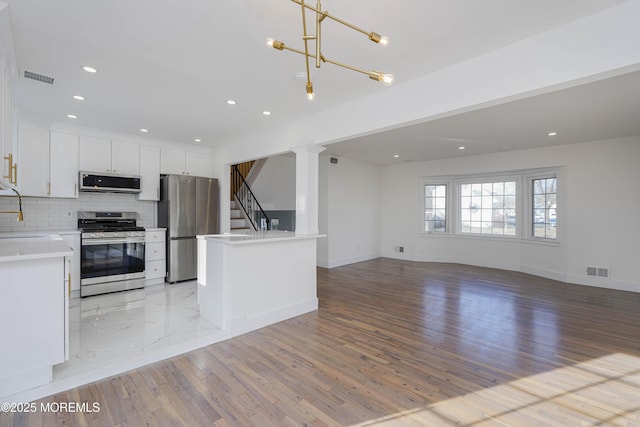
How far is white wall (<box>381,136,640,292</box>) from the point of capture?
4918 millimetres

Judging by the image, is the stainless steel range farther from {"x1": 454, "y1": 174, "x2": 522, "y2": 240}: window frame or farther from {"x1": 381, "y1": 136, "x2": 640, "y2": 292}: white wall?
{"x1": 454, "y1": 174, "x2": 522, "y2": 240}: window frame

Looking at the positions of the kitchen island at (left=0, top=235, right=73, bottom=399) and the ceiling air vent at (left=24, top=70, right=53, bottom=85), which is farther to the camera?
the ceiling air vent at (left=24, top=70, right=53, bottom=85)

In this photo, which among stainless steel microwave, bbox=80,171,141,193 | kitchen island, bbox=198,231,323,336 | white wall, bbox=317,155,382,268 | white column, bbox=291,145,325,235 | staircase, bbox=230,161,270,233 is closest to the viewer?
kitchen island, bbox=198,231,323,336

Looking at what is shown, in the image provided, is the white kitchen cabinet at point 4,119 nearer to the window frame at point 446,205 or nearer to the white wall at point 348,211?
the white wall at point 348,211

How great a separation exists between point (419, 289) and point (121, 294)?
4.70 m

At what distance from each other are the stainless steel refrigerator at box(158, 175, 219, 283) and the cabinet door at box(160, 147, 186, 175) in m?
0.19

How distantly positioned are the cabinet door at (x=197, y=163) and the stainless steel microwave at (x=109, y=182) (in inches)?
36.5

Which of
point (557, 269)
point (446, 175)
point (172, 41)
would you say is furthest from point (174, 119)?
point (557, 269)

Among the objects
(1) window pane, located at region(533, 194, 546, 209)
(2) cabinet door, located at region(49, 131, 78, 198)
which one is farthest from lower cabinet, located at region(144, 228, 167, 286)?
(1) window pane, located at region(533, 194, 546, 209)

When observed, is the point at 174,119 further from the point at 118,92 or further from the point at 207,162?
the point at 207,162

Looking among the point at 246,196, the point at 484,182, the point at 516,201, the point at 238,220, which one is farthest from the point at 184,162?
the point at 516,201

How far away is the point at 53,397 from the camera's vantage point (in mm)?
2107

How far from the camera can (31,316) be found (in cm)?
213

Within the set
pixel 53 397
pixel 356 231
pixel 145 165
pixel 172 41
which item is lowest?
pixel 53 397
